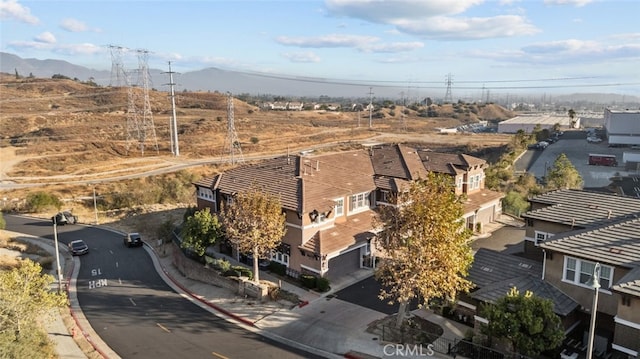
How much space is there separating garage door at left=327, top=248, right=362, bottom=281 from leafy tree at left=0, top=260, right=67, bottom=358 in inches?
676

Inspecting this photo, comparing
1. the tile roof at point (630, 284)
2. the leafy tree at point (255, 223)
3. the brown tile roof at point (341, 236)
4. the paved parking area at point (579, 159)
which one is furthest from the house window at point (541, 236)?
the paved parking area at point (579, 159)

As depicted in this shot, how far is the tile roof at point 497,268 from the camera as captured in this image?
2514 cm

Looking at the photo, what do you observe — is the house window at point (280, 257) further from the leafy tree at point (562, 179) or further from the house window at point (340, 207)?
the leafy tree at point (562, 179)

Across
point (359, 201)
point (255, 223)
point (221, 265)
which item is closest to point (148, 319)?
point (221, 265)

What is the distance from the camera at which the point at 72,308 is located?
30031 mm

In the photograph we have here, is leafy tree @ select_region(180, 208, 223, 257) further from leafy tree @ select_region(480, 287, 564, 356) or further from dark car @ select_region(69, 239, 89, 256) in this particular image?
leafy tree @ select_region(480, 287, 564, 356)

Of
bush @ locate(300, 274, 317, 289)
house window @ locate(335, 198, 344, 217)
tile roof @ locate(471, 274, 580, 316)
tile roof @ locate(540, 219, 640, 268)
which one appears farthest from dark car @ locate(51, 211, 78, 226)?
tile roof @ locate(540, 219, 640, 268)

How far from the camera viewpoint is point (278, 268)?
33656mm

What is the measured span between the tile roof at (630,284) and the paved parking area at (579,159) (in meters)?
55.6

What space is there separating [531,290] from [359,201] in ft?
56.7

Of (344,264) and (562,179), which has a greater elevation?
(562,179)

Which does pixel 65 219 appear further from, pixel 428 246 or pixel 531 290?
pixel 531 290

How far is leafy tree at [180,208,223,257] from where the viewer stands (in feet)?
113

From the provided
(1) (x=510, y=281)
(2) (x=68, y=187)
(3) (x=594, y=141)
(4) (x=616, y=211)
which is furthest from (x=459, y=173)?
(3) (x=594, y=141)
